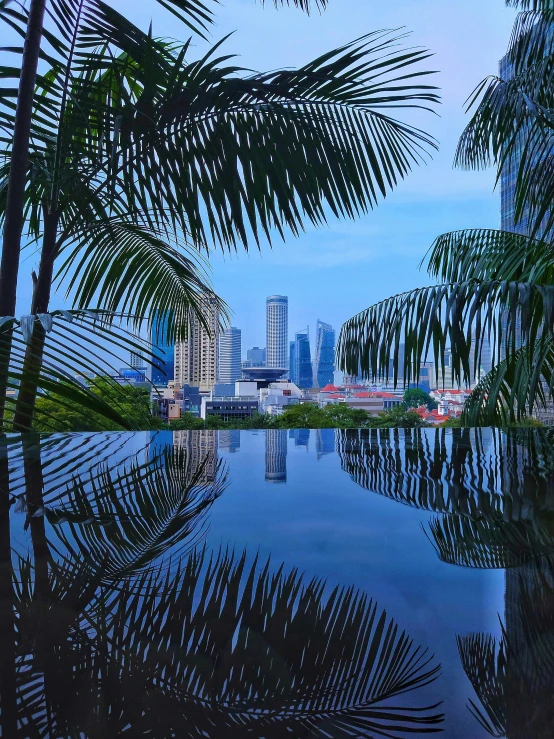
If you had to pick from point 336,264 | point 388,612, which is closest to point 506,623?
point 388,612

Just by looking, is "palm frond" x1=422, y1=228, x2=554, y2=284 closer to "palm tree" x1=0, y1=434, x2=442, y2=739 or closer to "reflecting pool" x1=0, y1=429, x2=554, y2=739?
"reflecting pool" x1=0, y1=429, x2=554, y2=739

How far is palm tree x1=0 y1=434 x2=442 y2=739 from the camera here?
177mm

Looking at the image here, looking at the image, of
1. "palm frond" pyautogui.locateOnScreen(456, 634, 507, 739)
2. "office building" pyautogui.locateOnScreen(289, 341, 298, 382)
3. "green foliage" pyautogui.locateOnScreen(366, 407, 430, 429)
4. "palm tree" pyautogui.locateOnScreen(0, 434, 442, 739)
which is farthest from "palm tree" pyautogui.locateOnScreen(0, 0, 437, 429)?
"office building" pyautogui.locateOnScreen(289, 341, 298, 382)

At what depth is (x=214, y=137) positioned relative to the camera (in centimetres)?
119

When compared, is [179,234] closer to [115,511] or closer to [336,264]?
[115,511]

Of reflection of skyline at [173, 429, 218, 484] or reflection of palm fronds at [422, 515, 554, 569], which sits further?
reflection of skyline at [173, 429, 218, 484]

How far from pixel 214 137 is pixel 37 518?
1.00 m

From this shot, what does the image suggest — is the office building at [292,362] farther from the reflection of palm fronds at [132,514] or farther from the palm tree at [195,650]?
the palm tree at [195,650]

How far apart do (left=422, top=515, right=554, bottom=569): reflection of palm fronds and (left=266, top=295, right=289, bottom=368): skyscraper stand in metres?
20.5

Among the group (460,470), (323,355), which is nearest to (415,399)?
(460,470)

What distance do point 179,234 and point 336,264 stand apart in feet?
132

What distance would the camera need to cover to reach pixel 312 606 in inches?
10.6

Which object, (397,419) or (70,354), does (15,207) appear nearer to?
(70,354)

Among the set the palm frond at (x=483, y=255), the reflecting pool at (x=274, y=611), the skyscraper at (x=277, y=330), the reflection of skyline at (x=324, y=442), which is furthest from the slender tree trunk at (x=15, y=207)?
the skyscraper at (x=277, y=330)
